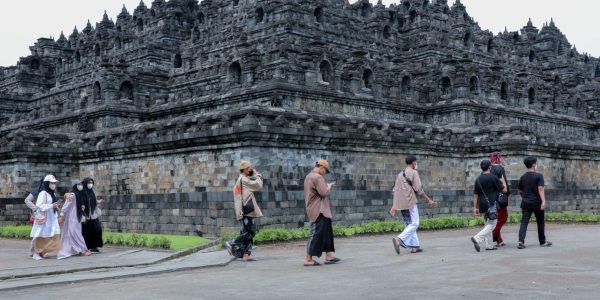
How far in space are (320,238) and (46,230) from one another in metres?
7.86

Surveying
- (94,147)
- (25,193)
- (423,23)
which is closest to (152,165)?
(94,147)

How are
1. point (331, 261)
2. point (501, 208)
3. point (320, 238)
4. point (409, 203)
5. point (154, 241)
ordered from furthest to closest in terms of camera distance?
point (154, 241)
point (501, 208)
point (409, 203)
point (331, 261)
point (320, 238)

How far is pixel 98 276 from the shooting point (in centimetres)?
1405

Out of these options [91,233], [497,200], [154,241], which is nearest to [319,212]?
[497,200]

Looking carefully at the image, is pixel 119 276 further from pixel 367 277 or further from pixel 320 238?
pixel 367 277

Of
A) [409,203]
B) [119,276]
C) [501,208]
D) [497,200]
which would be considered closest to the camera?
[119,276]

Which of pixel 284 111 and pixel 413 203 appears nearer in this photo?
pixel 413 203

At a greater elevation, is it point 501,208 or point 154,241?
point 501,208

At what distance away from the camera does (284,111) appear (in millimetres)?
25969

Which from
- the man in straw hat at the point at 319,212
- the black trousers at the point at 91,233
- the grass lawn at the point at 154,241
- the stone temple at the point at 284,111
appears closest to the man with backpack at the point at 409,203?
the man in straw hat at the point at 319,212

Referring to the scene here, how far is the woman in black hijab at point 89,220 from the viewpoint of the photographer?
770 inches

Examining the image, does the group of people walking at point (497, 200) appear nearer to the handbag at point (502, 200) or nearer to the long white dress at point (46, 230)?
the handbag at point (502, 200)

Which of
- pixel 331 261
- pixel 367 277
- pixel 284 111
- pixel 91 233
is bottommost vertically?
pixel 367 277

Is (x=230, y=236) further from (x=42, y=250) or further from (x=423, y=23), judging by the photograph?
(x=423, y=23)
